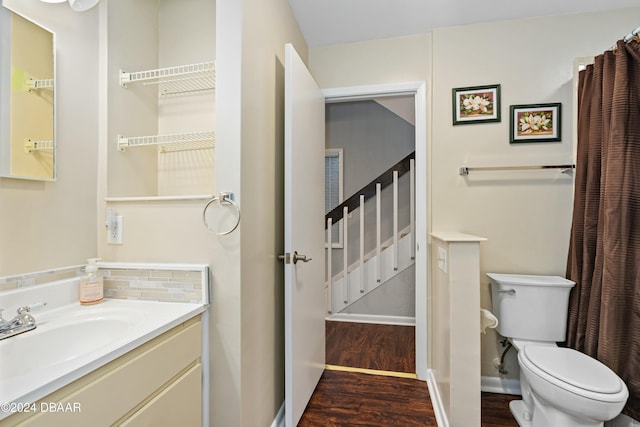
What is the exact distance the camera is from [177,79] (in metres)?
1.49

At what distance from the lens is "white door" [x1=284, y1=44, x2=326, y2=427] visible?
58.8 inches

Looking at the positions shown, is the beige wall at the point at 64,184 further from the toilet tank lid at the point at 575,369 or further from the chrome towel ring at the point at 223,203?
the toilet tank lid at the point at 575,369

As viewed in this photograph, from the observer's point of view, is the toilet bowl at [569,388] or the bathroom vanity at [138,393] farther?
the toilet bowl at [569,388]

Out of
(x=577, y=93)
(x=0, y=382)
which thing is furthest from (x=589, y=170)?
(x=0, y=382)

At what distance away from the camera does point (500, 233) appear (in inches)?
78.8

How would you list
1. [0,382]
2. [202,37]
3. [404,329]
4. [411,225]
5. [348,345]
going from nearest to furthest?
[0,382]
[202,37]
[348,345]
[404,329]
[411,225]

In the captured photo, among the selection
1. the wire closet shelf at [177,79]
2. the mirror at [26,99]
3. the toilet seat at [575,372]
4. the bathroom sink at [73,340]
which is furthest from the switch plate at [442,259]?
the mirror at [26,99]

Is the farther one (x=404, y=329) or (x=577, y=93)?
(x=404, y=329)

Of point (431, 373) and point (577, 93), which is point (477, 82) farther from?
point (431, 373)

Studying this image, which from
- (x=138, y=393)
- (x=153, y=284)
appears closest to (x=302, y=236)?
(x=153, y=284)

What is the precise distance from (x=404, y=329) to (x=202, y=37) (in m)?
3.01

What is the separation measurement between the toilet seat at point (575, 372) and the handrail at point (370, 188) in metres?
2.12

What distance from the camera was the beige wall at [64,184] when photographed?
3.42ft

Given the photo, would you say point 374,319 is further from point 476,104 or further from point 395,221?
point 476,104
